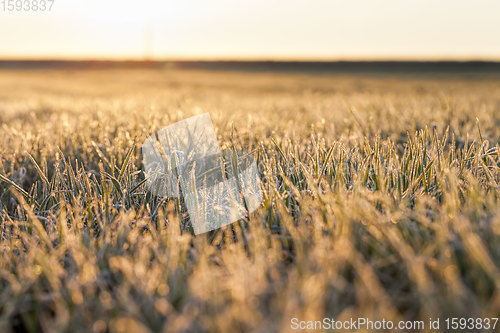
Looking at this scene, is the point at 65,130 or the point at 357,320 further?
the point at 65,130

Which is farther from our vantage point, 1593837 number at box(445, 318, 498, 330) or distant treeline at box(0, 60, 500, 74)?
distant treeline at box(0, 60, 500, 74)

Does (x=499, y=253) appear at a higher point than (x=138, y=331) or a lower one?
higher

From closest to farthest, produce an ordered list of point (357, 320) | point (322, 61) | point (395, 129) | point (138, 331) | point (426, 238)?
1. point (138, 331)
2. point (357, 320)
3. point (426, 238)
4. point (395, 129)
5. point (322, 61)

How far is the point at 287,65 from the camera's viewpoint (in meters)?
48.2

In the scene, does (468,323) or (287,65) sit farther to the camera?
(287,65)

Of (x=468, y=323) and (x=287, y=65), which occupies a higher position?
(x=287, y=65)

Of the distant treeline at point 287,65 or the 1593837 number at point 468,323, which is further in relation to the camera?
the distant treeline at point 287,65

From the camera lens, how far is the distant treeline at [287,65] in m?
42.4

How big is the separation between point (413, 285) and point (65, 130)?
103 inches

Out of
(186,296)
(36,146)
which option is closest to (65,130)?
(36,146)

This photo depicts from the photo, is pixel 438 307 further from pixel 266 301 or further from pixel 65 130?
pixel 65 130

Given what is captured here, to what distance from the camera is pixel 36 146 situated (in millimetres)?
2475

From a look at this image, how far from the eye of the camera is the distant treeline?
4236cm

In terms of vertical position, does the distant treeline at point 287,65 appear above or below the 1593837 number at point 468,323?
above
